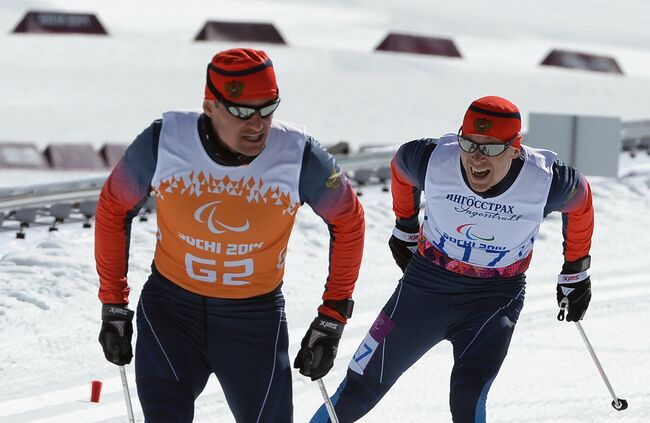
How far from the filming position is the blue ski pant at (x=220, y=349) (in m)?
4.77

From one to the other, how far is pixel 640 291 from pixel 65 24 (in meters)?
24.5

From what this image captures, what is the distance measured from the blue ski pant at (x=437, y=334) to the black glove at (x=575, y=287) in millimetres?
486

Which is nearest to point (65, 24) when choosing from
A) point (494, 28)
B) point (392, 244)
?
point (494, 28)

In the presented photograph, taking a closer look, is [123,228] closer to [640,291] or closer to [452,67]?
[640,291]

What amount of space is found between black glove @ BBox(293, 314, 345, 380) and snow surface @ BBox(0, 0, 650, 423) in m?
2.17

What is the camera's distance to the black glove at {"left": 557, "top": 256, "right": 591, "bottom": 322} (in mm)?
6441

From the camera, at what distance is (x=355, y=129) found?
22766mm

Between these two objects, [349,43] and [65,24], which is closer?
[65,24]

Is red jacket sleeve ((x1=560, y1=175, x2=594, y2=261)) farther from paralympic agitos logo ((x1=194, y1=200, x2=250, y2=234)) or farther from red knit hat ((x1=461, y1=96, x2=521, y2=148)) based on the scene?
paralympic agitos logo ((x1=194, y1=200, x2=250, y2=234))

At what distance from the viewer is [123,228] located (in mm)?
4883

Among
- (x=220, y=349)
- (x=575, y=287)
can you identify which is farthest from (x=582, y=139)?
(x=220, y=349)

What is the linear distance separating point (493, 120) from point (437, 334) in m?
1.04

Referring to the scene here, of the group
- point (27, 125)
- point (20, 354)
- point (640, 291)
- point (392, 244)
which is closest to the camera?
point (392, 244)

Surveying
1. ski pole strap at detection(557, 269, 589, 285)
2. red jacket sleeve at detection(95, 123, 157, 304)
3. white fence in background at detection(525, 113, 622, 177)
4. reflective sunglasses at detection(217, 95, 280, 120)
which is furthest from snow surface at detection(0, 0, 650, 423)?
reflective sunglasses at detection(217, 95, 280, 120)
